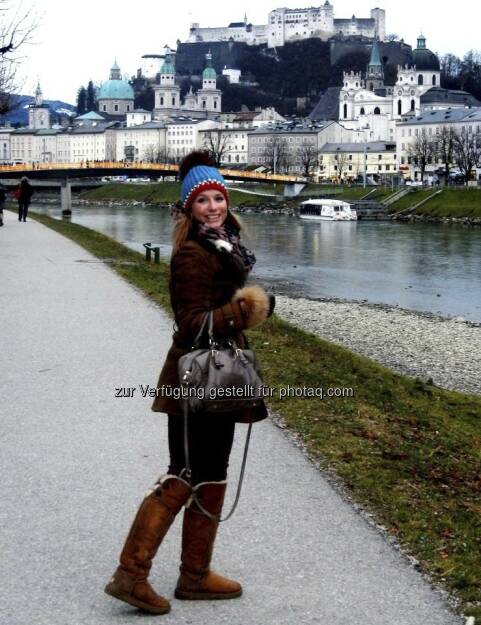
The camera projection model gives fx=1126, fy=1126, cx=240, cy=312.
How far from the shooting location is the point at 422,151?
360 feet

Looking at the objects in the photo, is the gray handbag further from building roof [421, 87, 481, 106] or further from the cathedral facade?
building roof [421, 87, 481, 106]

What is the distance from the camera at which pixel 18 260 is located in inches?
795

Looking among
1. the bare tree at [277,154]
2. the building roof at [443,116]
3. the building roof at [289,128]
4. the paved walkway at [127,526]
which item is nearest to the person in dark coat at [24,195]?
the paved walkway at [127,526]

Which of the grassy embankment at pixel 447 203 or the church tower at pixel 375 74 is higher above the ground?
the church tower at pixel 375 74

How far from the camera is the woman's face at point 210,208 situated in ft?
14.0

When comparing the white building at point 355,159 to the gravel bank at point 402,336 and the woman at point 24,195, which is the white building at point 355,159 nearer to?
the woman at point 24,195

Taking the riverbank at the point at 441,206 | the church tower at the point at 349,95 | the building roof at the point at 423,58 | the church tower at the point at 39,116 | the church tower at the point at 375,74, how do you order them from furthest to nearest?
the church tower at the point at 39,116, the church tower at the point at 375,74, the church tower at the point at 349,95, the building roof at the point at 423,58, the riverbank at the point at 441,206

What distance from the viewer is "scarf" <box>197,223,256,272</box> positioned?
416 centimetres

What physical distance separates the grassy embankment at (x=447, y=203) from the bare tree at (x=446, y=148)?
1343 cm

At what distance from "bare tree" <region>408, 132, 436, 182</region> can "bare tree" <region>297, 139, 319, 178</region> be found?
1330 centimetres

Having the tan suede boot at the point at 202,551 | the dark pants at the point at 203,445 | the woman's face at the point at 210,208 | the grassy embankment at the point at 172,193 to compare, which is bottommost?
the grassy embankment at the point at 172,193

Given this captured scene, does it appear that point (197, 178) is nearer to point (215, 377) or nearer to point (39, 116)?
point (215, 377)

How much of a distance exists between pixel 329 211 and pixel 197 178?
6686 cm

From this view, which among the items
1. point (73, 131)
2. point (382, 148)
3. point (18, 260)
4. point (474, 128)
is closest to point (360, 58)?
point (73, 131)
